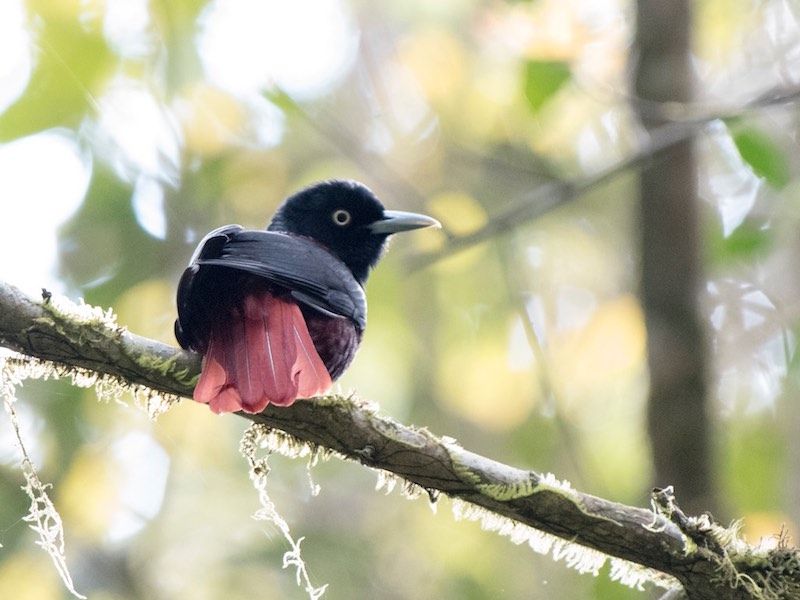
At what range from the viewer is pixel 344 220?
149 inches

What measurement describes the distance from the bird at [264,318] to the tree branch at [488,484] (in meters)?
0.12

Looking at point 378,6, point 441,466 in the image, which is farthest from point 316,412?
point 378,6

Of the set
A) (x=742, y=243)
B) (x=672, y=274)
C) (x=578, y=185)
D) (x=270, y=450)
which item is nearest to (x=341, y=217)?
(x=578, y=185)

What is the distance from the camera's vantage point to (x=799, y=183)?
438 cm

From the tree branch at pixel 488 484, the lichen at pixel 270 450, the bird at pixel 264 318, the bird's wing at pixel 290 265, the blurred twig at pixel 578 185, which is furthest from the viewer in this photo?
the blurred twig at pixel 578 185

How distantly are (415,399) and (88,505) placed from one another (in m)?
2.25

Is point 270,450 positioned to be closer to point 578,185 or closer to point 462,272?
point 578,185

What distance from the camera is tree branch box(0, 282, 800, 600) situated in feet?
7.22

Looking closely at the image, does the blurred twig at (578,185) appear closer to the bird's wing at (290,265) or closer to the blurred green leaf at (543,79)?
the blurred green leaf at (543,79)

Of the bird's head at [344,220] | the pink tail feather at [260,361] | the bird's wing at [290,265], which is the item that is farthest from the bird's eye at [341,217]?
the pink tail feather at [260,361]

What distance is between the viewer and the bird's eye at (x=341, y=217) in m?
3.76

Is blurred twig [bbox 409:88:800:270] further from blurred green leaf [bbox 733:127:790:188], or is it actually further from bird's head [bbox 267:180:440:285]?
bird's head [bbox 267:180:440:285]

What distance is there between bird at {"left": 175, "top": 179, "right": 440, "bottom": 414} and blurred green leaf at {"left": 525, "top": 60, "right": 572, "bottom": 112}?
115 centimetres

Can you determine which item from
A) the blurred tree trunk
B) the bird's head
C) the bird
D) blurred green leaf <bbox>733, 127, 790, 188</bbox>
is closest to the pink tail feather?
the bird
